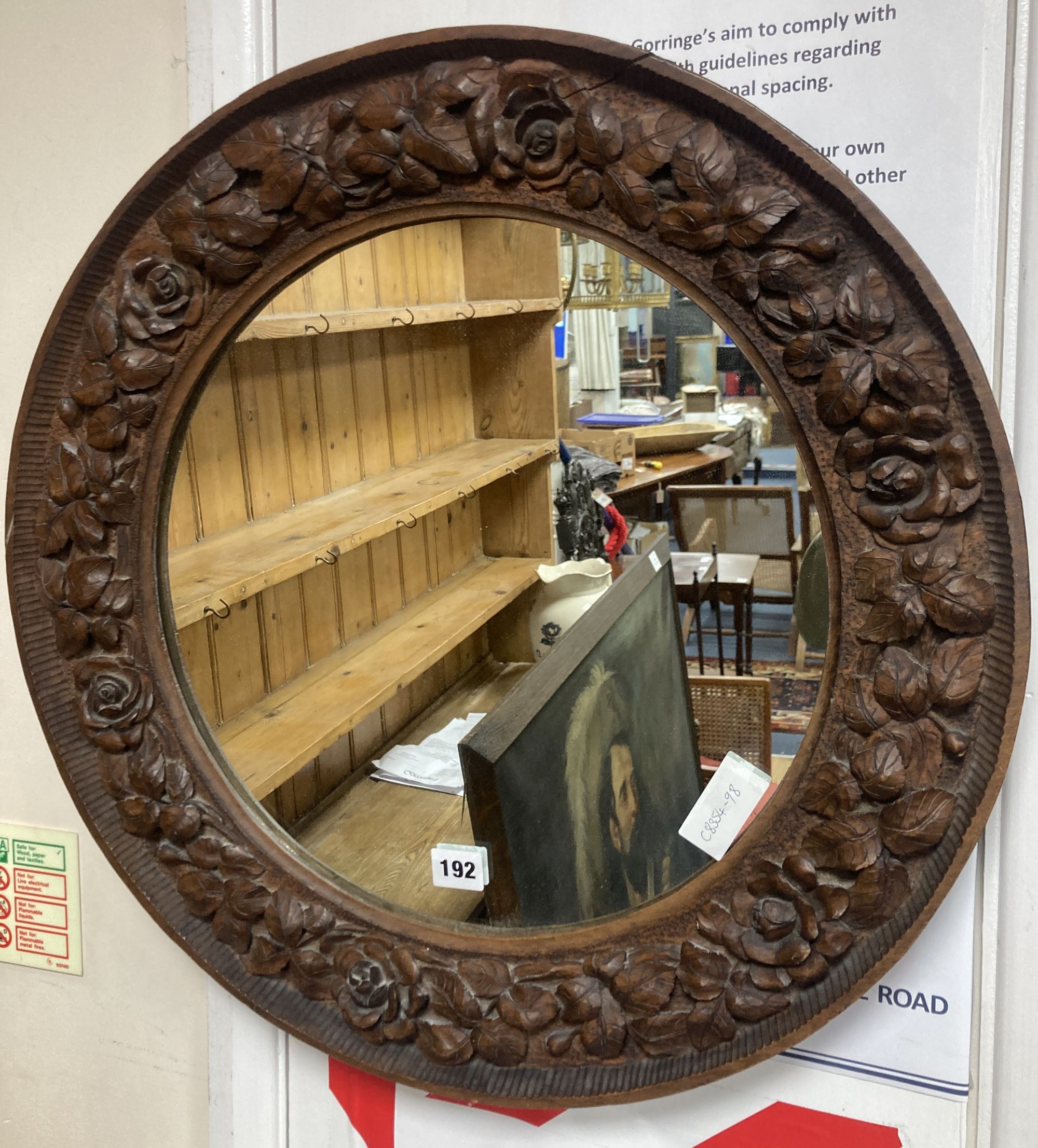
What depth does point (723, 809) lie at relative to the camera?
0.86m

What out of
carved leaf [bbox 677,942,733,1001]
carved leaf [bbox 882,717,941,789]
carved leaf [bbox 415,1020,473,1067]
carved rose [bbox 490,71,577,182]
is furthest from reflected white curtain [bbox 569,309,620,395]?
carved leaf [bbox 415,1020,473,1067]

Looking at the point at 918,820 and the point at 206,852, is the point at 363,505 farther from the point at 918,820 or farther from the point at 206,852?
the point at 918,820

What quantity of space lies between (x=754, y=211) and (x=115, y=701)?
0.70 meters

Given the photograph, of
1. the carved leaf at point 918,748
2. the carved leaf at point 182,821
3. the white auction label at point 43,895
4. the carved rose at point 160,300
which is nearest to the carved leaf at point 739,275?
the carved leaf at point 918,748

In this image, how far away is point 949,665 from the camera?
0.77 meters

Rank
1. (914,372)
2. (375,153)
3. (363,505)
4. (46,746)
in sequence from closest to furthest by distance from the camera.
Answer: (914,372) → (375,153) → (363,505) → (46,746)

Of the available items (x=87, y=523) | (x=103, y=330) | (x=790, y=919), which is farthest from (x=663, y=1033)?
(x=103, y=330)

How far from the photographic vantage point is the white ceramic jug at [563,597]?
910mm

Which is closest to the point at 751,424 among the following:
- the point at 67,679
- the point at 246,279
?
the point at 246,279

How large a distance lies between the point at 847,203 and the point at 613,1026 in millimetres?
658

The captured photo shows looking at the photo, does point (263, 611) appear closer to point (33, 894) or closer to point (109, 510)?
point (109, 510)

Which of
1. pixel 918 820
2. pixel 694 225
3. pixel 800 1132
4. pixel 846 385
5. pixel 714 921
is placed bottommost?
pixel 800 1132

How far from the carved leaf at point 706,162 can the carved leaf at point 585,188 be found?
0.20 ft

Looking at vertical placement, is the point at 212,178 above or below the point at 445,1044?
above
